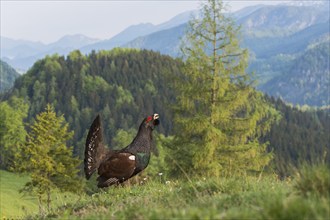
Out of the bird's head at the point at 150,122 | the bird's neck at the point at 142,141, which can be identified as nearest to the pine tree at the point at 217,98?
the bird's head at the point at 150,122

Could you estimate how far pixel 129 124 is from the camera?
609 ft

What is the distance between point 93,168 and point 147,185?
7.63 feet

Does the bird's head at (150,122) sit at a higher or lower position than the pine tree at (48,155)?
higher

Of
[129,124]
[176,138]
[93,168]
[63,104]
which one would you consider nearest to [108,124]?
[129,124]

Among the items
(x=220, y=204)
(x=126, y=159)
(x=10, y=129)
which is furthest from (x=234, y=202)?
(x=10, y=129)

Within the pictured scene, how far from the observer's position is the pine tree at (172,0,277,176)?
93.7 ft

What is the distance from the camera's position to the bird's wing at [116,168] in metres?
10.4

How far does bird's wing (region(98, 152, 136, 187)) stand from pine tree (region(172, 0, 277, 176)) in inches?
688

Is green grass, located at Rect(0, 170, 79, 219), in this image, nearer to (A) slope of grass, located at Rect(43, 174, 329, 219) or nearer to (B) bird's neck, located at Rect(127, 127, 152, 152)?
(B) bird's neck, located at Rect(127, 127, 152, 152)

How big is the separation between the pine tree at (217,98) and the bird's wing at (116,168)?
1747 centimetres

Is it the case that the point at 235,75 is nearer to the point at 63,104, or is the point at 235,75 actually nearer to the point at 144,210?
the point at 144,210

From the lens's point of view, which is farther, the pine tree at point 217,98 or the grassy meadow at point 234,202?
the pine tree at point 217,98

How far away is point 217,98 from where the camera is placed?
96.4 ft

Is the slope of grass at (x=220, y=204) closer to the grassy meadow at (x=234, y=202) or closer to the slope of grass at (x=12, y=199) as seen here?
the grassy meadow at (x=234, y=202)
